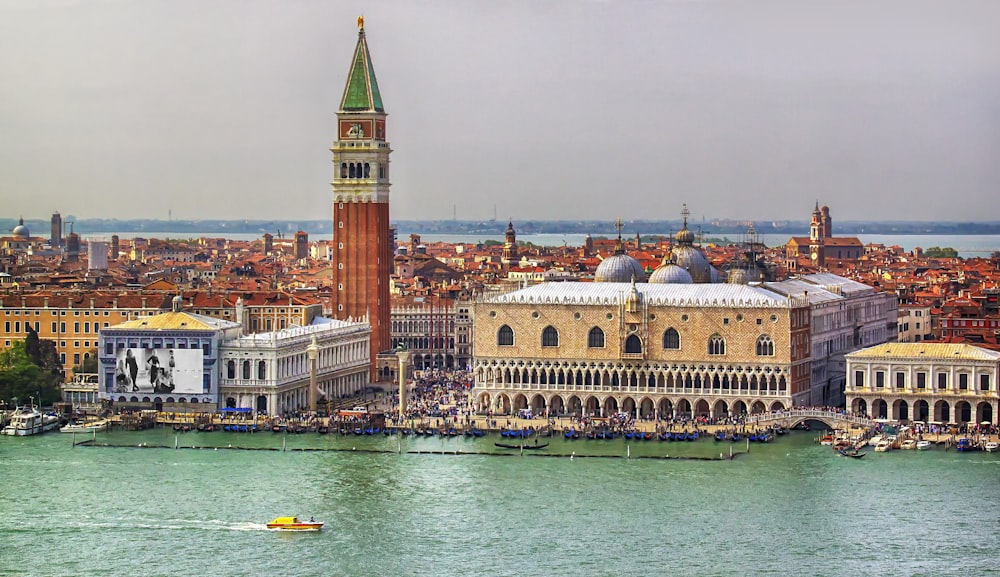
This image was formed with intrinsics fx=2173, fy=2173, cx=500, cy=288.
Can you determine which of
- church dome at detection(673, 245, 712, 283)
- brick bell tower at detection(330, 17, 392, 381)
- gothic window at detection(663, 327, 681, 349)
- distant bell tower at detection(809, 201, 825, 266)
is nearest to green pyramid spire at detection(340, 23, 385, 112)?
brick bell tower at detection(330, 17, 392, 381)

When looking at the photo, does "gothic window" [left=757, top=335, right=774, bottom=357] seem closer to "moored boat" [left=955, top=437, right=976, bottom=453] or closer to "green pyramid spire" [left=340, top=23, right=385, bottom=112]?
"moored boat" [left=955, top=437, right=976, bottom=453]

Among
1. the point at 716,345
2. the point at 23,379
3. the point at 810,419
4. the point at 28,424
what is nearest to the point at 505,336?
the point at 716,345

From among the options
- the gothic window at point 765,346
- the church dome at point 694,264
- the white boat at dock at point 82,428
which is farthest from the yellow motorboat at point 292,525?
the church dome at point 694,264

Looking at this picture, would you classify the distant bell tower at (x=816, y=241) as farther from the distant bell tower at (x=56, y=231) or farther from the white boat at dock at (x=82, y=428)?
the white boat at dock at (x=82, y=428)

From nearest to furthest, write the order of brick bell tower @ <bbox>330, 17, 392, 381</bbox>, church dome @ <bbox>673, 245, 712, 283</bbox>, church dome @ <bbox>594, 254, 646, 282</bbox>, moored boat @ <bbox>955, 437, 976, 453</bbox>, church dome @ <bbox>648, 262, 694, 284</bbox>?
moored boat @ <bbox>955, 437, 976, 453</bbox> → church dome @ <bbox>648, 262, 694, 284</bbox> → church dome @ <bbox>594, 254, 646, 282</bbox> → church dome @ <bbox>673, 245, 712, 283</bbox> → brick bell tower @ <bbox>330, 17, 392, 381</bbox>

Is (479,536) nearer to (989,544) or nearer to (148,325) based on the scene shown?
(989,544)

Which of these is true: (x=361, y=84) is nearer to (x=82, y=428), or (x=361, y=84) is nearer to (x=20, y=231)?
(x=82, y=428)
